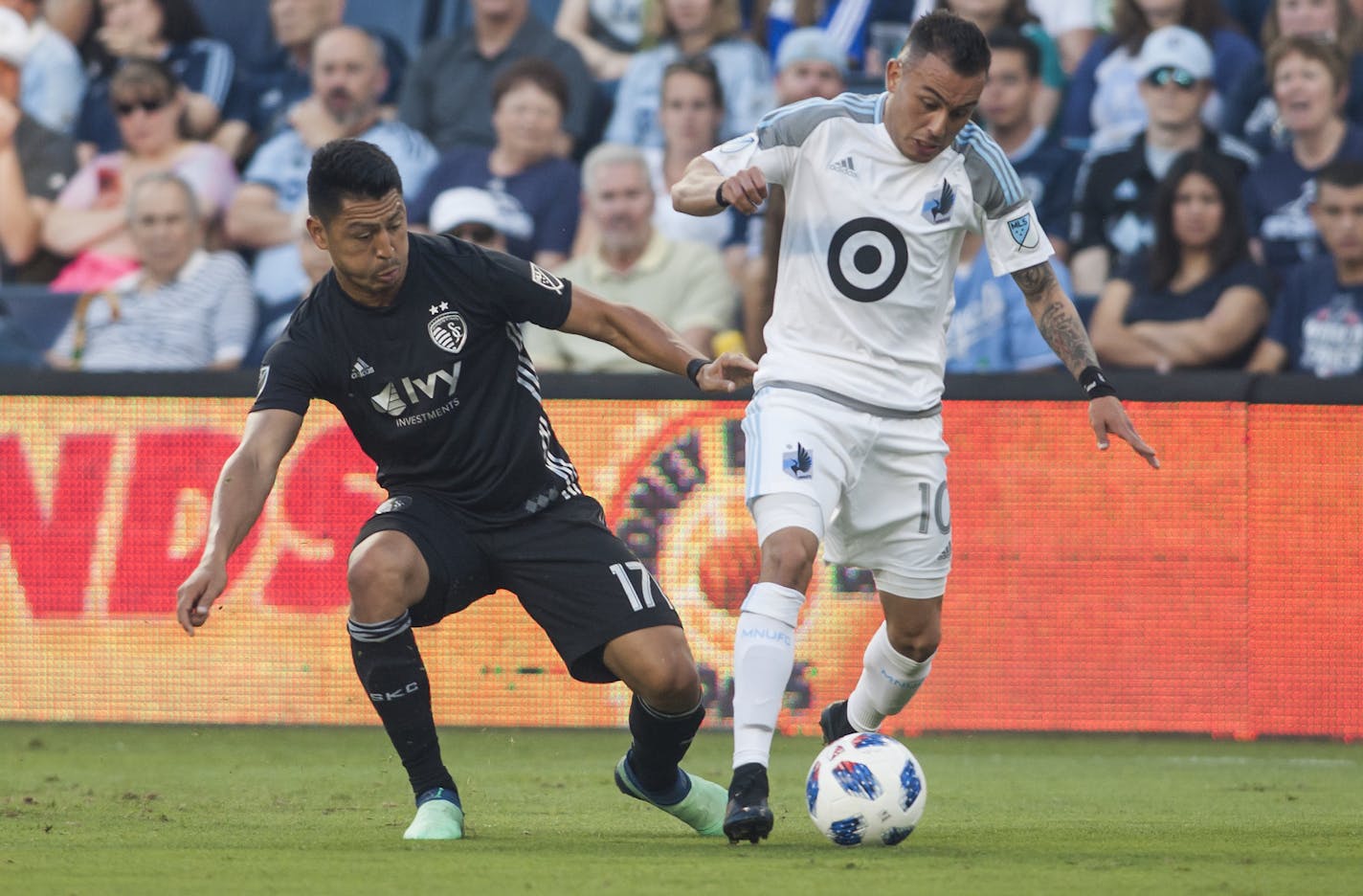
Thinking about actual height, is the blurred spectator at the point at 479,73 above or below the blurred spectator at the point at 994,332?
above

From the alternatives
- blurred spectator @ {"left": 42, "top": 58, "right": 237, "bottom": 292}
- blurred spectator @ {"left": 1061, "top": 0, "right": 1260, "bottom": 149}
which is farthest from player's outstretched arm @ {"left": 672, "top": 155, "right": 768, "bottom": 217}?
blurred spectator @ {"left": 42, "top": 58, "right": 237, "bottom": 292}

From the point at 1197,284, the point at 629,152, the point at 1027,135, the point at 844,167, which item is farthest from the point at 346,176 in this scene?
the point at 1027,135

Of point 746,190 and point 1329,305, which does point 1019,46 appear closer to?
point 1329,305

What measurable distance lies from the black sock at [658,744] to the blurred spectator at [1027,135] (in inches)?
226

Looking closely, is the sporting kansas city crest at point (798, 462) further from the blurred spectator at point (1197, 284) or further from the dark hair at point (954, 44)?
the blurred spectator at point (1197, 284)

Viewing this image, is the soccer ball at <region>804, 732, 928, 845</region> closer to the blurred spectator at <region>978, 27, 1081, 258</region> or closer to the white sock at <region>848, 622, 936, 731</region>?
the white sock at <region>848, 622, 936, 731</region>

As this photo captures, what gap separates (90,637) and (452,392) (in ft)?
14.5

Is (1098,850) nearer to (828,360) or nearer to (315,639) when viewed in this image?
(828,360)

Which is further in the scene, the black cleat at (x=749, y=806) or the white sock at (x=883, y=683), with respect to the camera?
the white sock at (x=883, y=683)

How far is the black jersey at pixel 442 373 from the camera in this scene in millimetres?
6027

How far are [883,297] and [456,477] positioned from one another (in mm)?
1511

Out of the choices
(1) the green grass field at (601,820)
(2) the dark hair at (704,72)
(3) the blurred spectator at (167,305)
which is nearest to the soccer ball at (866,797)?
(1) the green grass field at (601,820)

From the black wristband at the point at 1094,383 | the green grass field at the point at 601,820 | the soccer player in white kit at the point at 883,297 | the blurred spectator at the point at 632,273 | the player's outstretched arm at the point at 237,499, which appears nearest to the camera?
the green grass field at the point at 601,820

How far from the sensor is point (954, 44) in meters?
6.12
